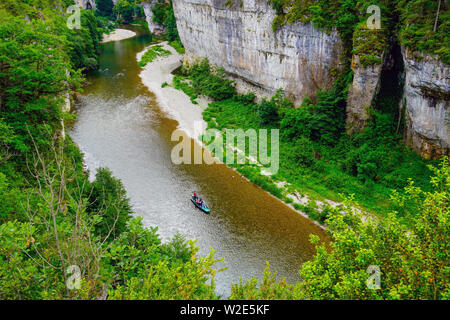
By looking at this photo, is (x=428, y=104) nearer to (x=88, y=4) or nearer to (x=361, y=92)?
(x=361, y=92)

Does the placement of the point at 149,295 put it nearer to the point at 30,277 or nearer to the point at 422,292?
the point at 30,277

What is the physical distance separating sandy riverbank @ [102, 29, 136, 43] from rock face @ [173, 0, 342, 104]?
30187mm

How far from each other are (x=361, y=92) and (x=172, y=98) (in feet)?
74.7

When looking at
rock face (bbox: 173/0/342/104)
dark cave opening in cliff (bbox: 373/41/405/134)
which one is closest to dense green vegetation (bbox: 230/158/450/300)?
dark cave opening in cliff (bbox: 373/41/405/134)

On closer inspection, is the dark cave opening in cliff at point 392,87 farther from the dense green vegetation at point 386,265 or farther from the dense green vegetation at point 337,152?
the dense green vegetation at point 386,265

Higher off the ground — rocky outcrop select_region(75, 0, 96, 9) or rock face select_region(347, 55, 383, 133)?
rocky outcrop select_region(75, 0, 96, 9)

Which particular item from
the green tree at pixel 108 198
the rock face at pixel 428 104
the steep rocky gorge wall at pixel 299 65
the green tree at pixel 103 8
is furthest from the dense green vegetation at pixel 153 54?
the rock face at pixel 428 104

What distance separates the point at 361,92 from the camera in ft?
71.5

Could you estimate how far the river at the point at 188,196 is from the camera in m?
17.7

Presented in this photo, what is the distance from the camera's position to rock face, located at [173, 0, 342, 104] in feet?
81.3

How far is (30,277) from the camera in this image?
809cm

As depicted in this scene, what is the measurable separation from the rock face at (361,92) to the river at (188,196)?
827 cm

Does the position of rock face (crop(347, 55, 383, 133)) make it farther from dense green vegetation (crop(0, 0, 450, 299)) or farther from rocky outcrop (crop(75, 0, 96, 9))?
rocky outcrop (crop(75, 0, 96, 9))
